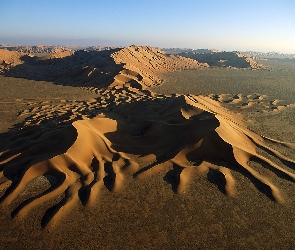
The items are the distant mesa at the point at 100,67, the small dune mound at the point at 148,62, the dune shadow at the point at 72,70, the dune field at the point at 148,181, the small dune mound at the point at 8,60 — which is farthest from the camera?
the small dune mound at the point at 8,60

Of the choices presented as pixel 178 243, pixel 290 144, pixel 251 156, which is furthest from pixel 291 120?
pixel 178 243

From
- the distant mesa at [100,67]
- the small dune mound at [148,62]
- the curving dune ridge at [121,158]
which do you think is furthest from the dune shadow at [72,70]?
the curving dune ridge at [121,158]

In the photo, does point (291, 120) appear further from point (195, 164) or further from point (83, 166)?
point (83, 166)

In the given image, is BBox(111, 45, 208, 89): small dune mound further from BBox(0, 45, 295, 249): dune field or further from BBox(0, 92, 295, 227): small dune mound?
BBox(0, 92, 295, 227): small dune mound

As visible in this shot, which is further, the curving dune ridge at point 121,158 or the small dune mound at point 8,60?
the small dune mound at point 8,60

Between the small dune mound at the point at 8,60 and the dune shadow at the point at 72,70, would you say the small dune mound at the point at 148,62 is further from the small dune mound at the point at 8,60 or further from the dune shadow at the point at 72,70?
the small dune mound at the point at 8,60

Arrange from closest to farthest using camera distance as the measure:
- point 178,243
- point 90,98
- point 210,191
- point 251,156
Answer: point 178,243, point 210,191, point 251,156, point 90,98

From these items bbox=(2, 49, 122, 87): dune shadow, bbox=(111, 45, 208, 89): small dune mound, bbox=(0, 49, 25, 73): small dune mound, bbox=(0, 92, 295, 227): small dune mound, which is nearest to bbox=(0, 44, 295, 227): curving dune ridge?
bbox=(0, 92, 295, 227): small dune mound

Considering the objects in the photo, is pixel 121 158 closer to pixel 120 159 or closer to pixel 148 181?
pixel 120 159
